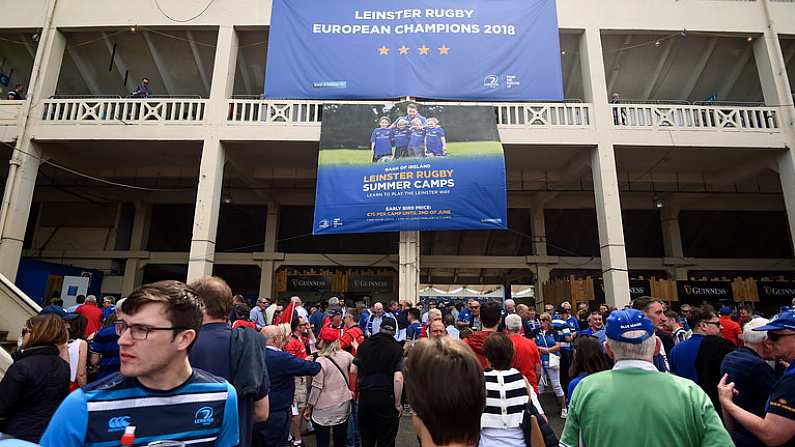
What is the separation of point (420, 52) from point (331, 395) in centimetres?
922

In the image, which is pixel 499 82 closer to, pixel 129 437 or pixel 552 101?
pixel 552 101

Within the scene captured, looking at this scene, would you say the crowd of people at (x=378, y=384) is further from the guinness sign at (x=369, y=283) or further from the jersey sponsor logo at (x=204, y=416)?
the guinness sign at (x=369, y=283)

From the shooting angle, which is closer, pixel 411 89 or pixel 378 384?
pixel 378 384

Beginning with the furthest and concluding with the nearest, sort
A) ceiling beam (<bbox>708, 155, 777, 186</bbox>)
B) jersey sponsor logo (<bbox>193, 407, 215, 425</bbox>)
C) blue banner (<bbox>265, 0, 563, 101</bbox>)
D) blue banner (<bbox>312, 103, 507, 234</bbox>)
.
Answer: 1. ceiling beam (<bbox>708, 155, 777, 186</bbox>)
2. blue banner (<bbox>265, 0, 563, 101</bbox>)
3. blue banner (<bbox>312, 103, 507, 234</bbox>)
4. jersey sponsor logo (<bbox>193, 407, 215, 425</bbox>)

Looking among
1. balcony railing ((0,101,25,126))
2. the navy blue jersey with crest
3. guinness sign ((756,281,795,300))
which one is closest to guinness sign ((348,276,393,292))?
balcony railing ((0,101,25,126))

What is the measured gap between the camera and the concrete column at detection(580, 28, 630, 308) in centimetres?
966

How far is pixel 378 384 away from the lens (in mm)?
3861

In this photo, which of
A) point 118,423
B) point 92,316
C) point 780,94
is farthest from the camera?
point 780,94

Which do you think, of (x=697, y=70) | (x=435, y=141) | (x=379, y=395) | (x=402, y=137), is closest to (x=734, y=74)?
(x=697, y=70)

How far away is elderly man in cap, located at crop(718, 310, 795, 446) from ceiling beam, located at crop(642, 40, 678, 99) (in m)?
12.8

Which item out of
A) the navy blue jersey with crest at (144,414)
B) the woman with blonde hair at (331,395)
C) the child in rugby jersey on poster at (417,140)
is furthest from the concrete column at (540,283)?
the navy blue jersey with crest at (144,414)

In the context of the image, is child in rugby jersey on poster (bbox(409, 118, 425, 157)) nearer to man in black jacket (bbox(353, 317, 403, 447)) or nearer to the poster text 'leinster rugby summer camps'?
the poster text 'leinster rugby summer camps'

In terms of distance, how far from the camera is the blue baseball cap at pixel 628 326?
6.47 ft

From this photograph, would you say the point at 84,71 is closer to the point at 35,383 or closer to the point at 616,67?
the point at 35,383
